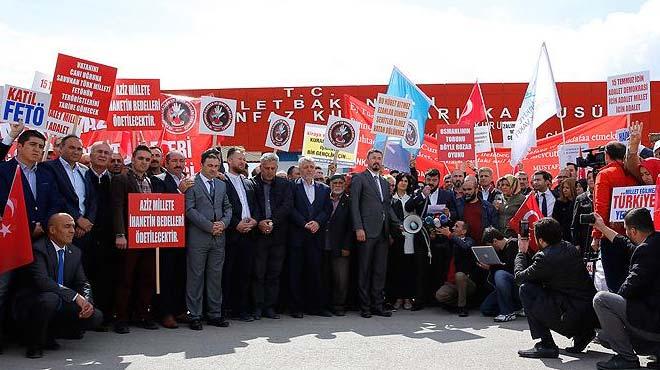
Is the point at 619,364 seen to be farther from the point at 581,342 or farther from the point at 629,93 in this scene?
the point at 629,93

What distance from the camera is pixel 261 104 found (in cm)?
2925

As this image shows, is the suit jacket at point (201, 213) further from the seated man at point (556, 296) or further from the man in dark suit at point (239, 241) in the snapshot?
the seated man at point (556, 296)

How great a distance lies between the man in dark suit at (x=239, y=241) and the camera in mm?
8797

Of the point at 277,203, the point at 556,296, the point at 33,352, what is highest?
the point at 277,203

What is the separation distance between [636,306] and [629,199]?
142cm

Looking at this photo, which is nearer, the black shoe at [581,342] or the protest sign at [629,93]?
the black shoe at [581,342]

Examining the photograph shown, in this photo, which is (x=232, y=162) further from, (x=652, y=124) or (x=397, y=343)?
(x=652, y=124)

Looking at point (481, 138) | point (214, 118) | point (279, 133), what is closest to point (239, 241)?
point (214, 118)

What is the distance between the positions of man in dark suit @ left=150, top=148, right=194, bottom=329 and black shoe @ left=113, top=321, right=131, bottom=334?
544 mm

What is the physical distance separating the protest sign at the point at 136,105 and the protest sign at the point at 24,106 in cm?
228

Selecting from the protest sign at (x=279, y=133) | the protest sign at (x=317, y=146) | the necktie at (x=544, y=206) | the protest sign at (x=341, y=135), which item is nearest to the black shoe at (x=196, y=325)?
the necktie at (x=544, y=206)

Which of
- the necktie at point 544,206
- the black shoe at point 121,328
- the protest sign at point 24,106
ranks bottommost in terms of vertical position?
the black shoe at point 121,328

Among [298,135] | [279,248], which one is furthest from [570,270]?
[298,135]

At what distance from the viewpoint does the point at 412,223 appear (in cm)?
984
